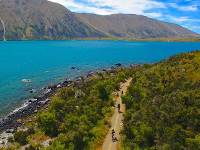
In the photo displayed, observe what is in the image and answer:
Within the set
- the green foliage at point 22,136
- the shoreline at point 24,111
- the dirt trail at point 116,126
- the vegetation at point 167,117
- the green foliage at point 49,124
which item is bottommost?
the shoreline at point 24,111

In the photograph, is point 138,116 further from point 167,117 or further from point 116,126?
point 167,117

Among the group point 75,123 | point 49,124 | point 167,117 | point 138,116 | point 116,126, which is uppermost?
point 167,117

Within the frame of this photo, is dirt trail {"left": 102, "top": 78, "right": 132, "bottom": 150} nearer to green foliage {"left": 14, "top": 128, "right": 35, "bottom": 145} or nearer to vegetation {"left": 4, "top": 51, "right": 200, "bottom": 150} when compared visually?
vegetation {"left": 4, "top": 51, "right": 200, "bottom": 150}

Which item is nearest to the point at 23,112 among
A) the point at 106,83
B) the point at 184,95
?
the point at 106,83

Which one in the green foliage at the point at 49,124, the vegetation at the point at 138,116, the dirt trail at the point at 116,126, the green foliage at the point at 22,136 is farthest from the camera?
the green foliage at the point at 49,124

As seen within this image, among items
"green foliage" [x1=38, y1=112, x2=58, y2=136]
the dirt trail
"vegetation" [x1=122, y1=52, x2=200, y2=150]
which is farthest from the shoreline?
"vegetation" [x1=122, y1=52, x2=200, y2=150]

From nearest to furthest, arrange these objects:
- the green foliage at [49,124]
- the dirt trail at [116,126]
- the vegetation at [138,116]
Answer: the vegetation at [138,116], the dirt trail at [116,126], the green foliage at [49,124]

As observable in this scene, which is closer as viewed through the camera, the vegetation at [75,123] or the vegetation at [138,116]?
the vegetation at [138,116]

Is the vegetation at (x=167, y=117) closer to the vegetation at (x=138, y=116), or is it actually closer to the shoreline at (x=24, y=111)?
the vegetation at (x=138, y=116)

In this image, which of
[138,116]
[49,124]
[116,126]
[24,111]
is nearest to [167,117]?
[138,116]

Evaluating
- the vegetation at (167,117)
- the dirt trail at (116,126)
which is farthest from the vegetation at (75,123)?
the vegetation at (167,117)
